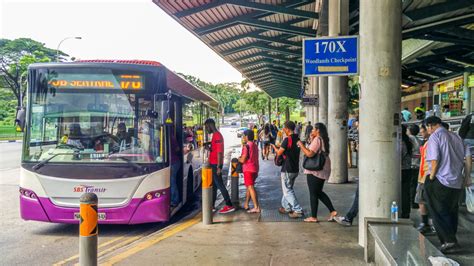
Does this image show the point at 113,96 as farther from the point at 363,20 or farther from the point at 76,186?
the point at 363,20

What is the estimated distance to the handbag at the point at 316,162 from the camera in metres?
7.37

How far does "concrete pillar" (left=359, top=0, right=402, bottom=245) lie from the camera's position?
5.64m

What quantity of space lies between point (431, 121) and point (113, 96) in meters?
4.86

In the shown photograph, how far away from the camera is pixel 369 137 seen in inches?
227

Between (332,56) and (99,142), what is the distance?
13.0 feet

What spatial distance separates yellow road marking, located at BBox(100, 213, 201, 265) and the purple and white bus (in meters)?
0.30

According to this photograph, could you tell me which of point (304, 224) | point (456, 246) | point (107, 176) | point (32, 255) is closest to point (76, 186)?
point (107, 176)

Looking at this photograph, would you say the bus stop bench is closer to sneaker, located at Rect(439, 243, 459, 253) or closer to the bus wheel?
sneaker, located at Rect(439, 243, 459, 253)

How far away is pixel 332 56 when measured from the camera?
A: 655 centimetres

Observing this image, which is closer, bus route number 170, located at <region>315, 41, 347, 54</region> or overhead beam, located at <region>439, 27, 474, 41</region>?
bus route number 170, located at <region>315, 41, 347, 54</region>

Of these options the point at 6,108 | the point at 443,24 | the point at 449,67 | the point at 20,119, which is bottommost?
the point at 20,119

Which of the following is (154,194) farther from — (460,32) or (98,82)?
(460,32)

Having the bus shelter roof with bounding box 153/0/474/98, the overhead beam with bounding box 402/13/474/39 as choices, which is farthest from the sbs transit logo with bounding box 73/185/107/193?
the overhead beam with bounding box 402/13/474/39

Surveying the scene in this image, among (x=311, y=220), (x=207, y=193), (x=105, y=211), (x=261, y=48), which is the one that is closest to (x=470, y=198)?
(x=311, y=220)
